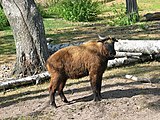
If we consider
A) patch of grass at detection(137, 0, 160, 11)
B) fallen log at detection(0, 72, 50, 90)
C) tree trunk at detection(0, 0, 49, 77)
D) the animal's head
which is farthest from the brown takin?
patch of grass at detection(137, 0, 160, 11)

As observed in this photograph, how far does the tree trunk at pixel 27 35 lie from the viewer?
9992mm

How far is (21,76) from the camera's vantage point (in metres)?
10.3

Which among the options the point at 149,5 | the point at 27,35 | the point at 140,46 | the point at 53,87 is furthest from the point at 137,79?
the point at 149,5

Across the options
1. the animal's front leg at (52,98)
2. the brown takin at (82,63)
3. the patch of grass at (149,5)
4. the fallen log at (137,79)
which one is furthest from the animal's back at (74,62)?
the patch of grass at (149,5)

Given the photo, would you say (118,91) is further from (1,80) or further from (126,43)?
(1,80)

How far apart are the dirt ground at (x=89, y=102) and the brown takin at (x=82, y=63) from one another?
1.09 ft

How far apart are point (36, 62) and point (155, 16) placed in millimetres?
11034

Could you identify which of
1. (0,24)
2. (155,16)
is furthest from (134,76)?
(0,24)

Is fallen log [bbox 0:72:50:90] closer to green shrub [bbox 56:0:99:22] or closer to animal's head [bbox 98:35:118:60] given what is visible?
animal's head [bbox 98:35:118:60]

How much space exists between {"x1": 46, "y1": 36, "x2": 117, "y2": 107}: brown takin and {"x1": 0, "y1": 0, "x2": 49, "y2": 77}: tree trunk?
2.60 metres

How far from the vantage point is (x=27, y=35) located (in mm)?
10078

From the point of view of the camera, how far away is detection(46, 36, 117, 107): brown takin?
24.6 ft

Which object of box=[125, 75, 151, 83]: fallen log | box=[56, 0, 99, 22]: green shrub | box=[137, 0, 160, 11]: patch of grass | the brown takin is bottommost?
box=[137, 0, 160, 11]: patch of grass

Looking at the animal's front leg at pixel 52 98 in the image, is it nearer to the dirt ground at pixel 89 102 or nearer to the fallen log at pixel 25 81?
the dirt ground at pixel 89 102
